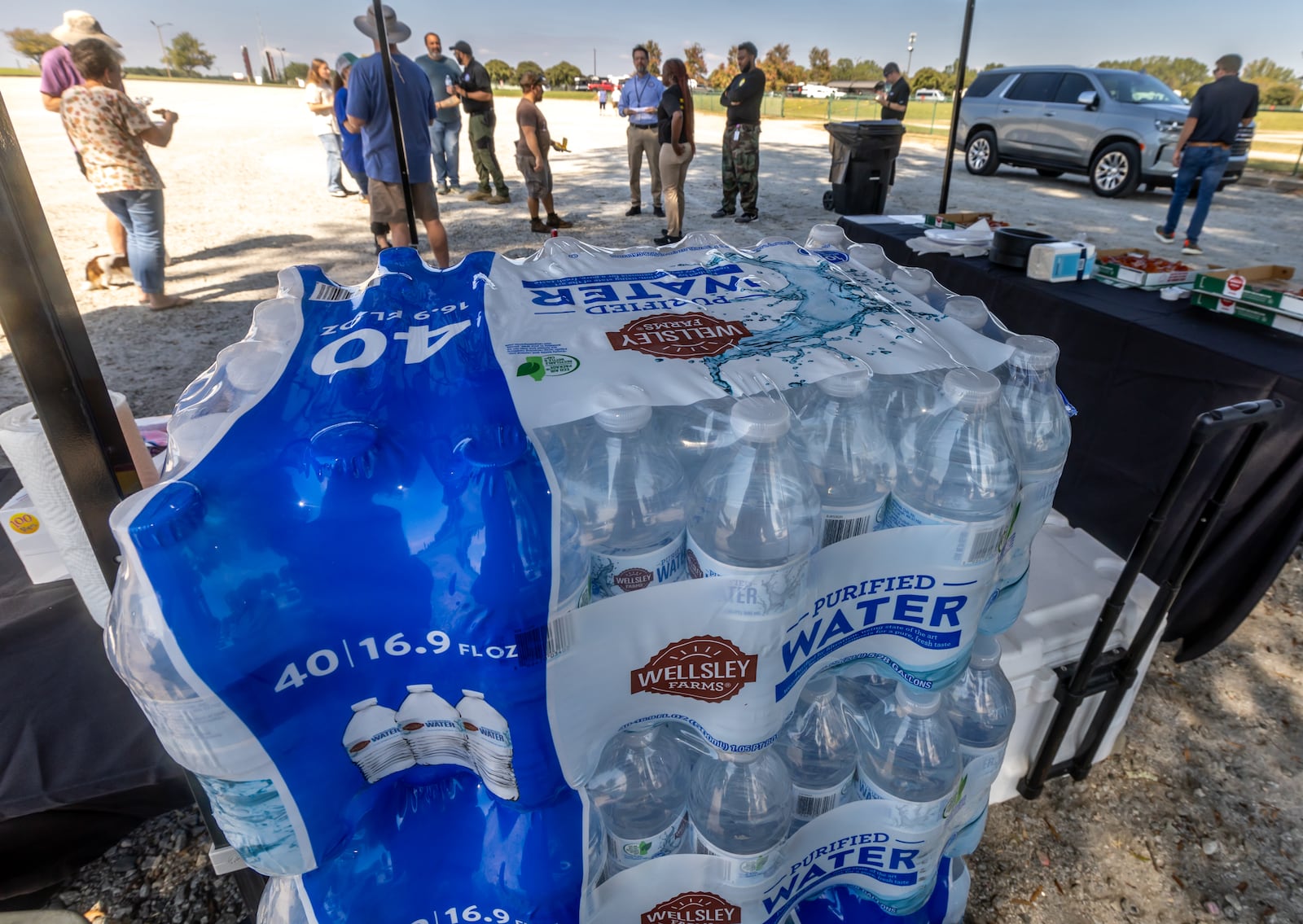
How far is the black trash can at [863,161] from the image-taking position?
7.53m


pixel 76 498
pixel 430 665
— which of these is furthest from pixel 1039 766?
pixel 76 498

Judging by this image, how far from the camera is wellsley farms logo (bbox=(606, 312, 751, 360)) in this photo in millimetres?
1186

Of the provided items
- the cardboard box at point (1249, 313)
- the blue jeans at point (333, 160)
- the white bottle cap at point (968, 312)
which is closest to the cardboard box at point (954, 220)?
the cardboard box at point (1249, 313)

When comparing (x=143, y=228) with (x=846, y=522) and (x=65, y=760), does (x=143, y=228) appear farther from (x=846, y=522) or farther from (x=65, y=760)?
(x=846, y=522)

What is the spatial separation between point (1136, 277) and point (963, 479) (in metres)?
2.57

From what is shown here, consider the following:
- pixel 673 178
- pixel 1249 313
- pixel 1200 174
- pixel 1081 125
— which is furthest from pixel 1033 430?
pixel 1081 125

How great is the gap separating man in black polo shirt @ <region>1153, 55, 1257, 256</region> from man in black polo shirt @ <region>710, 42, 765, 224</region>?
4088mm

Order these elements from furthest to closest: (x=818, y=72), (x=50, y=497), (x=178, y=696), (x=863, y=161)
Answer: (x=818, y=72) < (x=863, y=161) < (x=50, y=497) < (x=178, y=696)

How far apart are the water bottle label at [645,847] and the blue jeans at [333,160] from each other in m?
9.45

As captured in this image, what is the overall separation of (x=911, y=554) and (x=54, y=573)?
2.22m

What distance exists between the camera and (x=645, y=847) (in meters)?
1.28

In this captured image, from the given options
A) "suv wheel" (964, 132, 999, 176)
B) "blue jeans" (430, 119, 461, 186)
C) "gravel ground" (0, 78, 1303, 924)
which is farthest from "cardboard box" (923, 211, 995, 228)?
"suv wheel" (964, 132, 999, 176)

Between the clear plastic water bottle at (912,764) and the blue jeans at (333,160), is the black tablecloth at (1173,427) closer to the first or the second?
the clear plastic water bottle at (912,764)

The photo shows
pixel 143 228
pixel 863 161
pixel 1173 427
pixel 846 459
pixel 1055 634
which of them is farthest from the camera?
pixel 863 161
